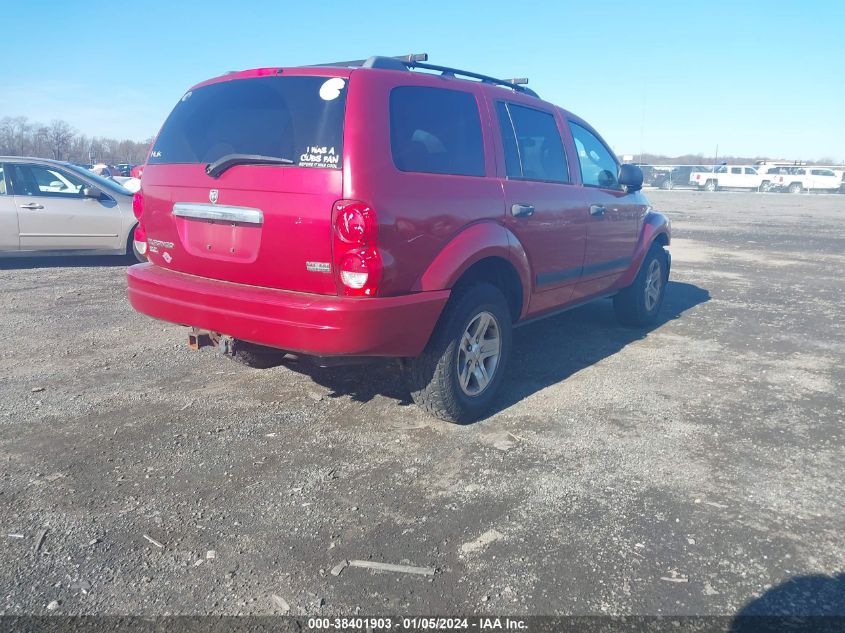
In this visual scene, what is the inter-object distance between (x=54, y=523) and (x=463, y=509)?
1.83 meters

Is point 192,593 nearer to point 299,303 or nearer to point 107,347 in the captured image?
point 299,303

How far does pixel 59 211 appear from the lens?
9188 mm

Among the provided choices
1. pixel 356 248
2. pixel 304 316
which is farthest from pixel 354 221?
pixel 304 316

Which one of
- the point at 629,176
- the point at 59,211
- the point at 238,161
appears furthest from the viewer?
the point at 59,211

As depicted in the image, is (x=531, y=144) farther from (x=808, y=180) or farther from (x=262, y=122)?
(x=808, y=180)

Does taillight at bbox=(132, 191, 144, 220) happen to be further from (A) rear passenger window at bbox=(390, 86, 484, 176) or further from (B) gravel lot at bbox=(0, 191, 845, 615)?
(A) rear passenger window at bbox=(390, 86, 484, 176)

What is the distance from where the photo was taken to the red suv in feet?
11.0

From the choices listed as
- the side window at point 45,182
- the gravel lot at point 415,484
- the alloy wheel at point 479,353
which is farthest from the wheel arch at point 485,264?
the side window at point 45,182

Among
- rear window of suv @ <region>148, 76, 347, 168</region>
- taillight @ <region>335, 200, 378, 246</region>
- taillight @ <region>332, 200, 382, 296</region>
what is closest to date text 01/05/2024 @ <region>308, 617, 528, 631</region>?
taillight @ <region>332, 200, 382, 296</region>

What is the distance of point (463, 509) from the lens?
312 centimetres

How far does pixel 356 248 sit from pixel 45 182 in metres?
7.94

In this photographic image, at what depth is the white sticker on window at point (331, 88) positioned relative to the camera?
11.4ft

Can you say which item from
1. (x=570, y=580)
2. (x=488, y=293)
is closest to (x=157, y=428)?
(x=488, y=293)

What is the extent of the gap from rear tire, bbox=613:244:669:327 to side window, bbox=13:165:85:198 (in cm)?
758
